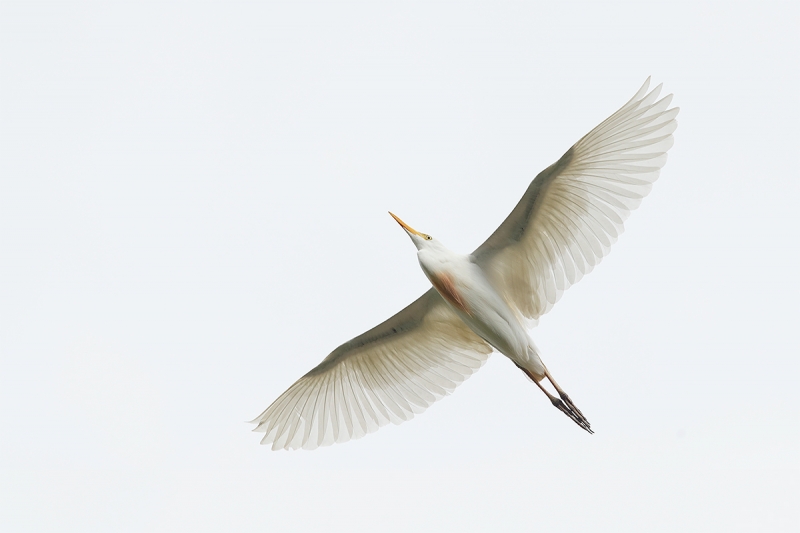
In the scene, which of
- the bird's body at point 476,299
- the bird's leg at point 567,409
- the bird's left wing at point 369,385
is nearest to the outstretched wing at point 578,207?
the bird's body at point 476,299

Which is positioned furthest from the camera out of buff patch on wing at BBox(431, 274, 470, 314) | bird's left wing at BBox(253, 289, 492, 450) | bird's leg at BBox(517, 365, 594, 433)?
bird's left wing at BBox(253, 289, 492, 450)

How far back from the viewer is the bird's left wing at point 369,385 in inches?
569

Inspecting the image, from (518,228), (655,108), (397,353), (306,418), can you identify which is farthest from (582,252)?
(306,418)

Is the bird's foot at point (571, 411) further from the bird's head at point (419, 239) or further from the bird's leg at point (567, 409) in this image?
the bird's head at point (419, 239)

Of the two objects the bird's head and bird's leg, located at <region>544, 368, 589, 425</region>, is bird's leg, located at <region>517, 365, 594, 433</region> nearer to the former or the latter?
bird's leg, located at <region>544, 368, 589, 425</region>

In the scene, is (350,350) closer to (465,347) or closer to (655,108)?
(465,347)

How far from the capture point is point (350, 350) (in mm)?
14578

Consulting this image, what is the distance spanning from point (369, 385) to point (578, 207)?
13.8ft

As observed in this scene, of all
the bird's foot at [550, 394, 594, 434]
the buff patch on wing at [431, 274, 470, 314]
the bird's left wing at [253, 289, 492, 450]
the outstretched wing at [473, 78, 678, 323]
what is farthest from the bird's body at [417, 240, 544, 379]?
the bird's left wing at [253, 289, 492, 450]

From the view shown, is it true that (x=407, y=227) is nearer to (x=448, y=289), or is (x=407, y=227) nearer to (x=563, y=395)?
(x=448, y=289)

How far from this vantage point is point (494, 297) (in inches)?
Result: 521

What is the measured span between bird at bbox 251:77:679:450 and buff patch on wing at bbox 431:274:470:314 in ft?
0.04

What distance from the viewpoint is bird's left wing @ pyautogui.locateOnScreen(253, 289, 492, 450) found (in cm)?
1445

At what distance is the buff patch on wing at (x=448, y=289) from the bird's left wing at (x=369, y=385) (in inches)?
49.5
